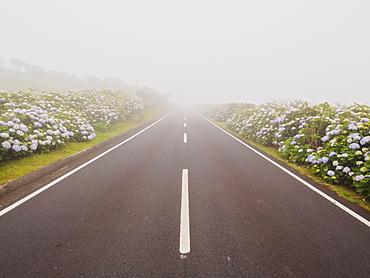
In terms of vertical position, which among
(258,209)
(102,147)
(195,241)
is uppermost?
(258,209)

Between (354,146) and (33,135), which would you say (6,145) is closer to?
(33,135)

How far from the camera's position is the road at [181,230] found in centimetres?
214

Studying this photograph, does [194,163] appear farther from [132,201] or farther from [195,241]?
[195,241]

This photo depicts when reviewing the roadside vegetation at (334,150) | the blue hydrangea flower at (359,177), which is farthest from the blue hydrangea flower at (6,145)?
the blue hydrangea flower at (359,177)

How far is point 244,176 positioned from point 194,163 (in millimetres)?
1707

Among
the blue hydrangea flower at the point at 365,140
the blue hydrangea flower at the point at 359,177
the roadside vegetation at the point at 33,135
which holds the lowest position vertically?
the roadside vegetation at the point at 33,135

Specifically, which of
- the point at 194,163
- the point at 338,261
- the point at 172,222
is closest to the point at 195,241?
the point at 172,222

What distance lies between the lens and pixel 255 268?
2131mm

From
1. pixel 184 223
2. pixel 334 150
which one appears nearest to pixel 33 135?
pixel 184 223

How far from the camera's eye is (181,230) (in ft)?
8.94

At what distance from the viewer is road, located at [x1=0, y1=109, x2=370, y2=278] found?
7.02ft

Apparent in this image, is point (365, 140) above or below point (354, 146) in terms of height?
above

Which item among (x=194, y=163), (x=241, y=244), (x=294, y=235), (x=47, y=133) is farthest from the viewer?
(x=47, y=133)

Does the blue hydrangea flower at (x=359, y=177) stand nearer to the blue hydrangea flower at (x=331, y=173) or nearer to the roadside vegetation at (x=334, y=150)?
the roadside vegetation at (x=334, y=150)
